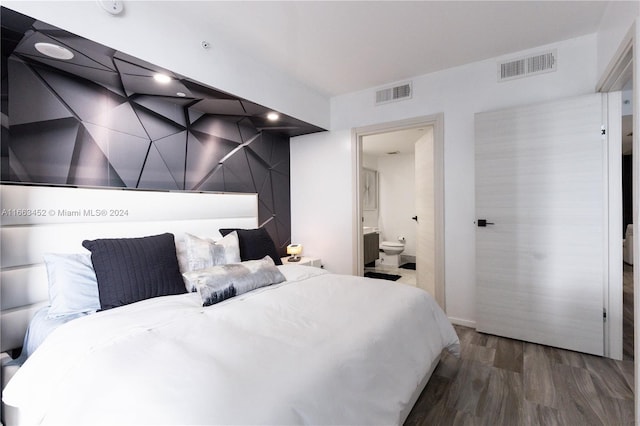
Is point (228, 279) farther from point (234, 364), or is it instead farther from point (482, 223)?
point (482, 223)

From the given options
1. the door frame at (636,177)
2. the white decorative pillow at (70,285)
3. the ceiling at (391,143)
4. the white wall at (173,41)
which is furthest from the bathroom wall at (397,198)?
the white decorative pillow at (70,285)

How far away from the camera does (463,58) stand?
116 inches

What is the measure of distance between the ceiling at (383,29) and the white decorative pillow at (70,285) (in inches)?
70.1

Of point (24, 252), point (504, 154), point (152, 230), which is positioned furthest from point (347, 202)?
point (24, 252)

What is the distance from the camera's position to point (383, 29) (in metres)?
2.43

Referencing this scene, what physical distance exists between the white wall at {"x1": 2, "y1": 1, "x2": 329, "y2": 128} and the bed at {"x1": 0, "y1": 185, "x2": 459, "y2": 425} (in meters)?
1.01

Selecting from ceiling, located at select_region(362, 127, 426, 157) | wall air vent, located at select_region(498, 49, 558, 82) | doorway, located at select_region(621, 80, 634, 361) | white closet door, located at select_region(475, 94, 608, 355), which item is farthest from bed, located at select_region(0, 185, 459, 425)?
ceiling, located at select_region(362, 127, 426, 157)

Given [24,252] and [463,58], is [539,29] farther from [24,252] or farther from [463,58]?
[24,252]

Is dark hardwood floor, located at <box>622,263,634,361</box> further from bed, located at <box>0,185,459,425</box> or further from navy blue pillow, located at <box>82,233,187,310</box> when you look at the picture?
navy blue pillow, located at <box>82,233,187,310</box>

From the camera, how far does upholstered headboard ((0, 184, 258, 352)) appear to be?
1.76 metres

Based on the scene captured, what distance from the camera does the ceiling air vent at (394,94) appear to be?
11.2ft

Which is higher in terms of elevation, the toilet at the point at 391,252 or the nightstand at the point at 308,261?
the nightstand at the point at 308,261

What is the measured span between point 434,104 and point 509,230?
151cm

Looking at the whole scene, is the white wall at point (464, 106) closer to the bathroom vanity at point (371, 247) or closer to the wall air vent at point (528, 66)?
the wall air vent at point (528, 66)
